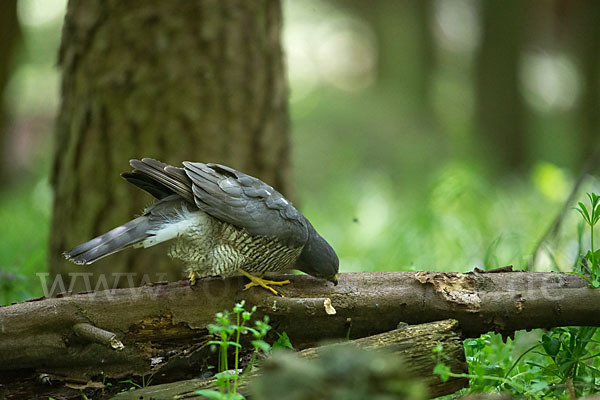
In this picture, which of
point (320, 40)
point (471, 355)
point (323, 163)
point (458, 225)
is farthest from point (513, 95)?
point (320, 40)

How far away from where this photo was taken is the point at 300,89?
Result: 60.1 feet

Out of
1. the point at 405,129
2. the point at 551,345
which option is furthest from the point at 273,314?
the point at 405,129

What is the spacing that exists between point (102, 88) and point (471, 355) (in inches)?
130

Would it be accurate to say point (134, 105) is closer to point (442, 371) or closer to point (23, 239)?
point (23, 239)

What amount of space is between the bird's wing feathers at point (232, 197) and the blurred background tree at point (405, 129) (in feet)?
3.21

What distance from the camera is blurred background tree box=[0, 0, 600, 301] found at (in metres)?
4.89

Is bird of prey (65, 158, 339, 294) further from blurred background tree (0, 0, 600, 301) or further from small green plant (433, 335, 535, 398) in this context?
blurred background tree (0, 0, 600, 301)

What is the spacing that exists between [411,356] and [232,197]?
131 cm

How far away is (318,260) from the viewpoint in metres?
3.16

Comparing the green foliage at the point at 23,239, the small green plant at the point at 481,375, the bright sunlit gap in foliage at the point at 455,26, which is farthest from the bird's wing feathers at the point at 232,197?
the bright sunlit gap in foliage at the point at 455,26

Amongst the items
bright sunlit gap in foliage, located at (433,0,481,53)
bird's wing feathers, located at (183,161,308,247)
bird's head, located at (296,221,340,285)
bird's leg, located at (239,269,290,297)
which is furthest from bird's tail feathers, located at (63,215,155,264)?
bright sunlit gap in foliage, located at (433,0,481,53)

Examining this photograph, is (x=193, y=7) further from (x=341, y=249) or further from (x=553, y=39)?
(x=553, y=39)

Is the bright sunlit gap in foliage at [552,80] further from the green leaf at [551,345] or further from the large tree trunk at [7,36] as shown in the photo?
the green leaf at [551,345]

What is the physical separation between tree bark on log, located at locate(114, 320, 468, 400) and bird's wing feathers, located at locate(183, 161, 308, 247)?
883 millimetres
